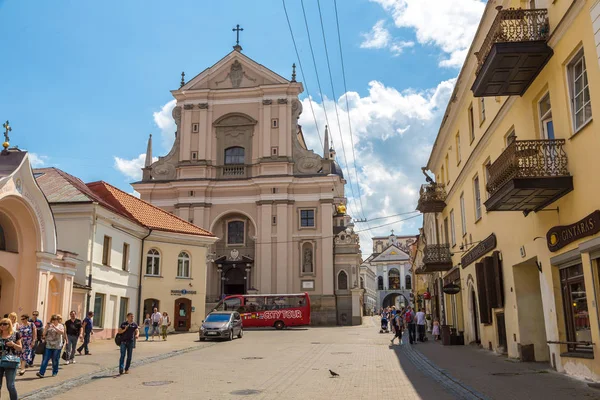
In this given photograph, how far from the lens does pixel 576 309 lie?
482 inches

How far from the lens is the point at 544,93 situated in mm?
13328

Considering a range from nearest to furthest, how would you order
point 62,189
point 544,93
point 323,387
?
point 323,387
point 544,93
point 62,189

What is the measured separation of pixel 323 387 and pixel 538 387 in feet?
14.1

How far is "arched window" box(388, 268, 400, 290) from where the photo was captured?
395 ft

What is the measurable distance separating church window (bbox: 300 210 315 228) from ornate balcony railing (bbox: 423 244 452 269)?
23220 millimetres

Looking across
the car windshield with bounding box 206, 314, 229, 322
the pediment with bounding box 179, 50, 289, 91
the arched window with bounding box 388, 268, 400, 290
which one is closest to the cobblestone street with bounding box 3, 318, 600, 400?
the car windshield with bounding box 206, 314, 229, 322

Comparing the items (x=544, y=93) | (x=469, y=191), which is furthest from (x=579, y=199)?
(x=469, y=191)

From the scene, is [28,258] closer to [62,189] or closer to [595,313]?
[62,189]

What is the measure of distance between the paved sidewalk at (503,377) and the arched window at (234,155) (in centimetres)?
3508

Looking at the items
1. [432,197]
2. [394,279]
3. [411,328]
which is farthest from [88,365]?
[394,279]

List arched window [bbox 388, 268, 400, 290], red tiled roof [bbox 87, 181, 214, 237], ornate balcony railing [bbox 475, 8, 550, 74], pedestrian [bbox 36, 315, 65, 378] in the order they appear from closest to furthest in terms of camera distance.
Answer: ornate balcony railing [bbox 475, 8, 550, 74], pedestrian [bbox 36, 315, 65, 378], red tiled roof [bbox 87, 181, 214, 237], arched window [bbox 388, 268, 400, 290]

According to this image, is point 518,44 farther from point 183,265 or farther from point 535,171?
point 183,265

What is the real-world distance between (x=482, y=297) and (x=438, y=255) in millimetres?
7306

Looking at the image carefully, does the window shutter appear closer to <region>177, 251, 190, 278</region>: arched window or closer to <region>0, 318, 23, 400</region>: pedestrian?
<region>0, 318, 23, 400</region>: pedestrian
